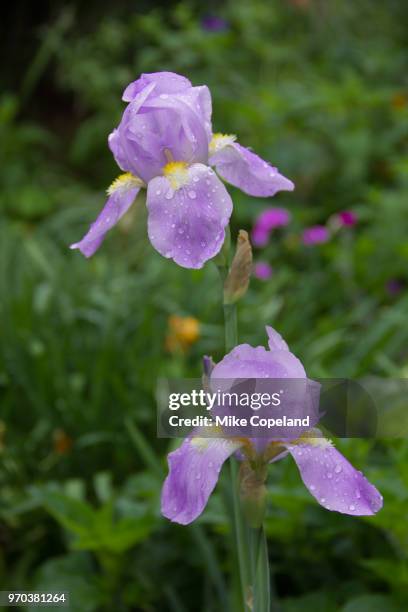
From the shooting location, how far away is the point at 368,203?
4.04 metres

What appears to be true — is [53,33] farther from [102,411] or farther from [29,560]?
[29,560]

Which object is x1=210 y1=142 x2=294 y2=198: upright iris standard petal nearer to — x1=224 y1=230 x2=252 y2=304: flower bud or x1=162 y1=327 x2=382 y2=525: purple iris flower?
x1=224 y1=230 x2=252 y2=304: flower bud

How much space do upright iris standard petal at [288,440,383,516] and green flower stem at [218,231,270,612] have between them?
0.14m

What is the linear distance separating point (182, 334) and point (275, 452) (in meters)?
1.62

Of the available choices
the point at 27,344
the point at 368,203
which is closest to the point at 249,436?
the point at 27,344

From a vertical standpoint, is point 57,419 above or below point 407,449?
above

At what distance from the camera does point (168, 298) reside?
2875 mm

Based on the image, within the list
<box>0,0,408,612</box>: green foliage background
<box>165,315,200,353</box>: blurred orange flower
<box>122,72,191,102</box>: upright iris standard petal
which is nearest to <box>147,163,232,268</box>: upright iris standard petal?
<box>122,72,191,102</box>: upright iris standard petal

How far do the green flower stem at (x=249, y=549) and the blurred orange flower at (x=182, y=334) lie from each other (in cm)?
149

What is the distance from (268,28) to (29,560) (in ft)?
13.8

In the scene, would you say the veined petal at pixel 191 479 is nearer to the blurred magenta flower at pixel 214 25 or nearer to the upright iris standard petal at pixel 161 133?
the upright iris standard petal at pixel 161 133

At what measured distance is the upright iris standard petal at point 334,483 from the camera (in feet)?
2.77

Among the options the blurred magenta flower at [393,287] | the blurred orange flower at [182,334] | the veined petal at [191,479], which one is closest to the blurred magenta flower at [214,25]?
the blurred magenta flower at [393,287]

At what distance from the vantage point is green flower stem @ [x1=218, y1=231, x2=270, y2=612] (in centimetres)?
97
